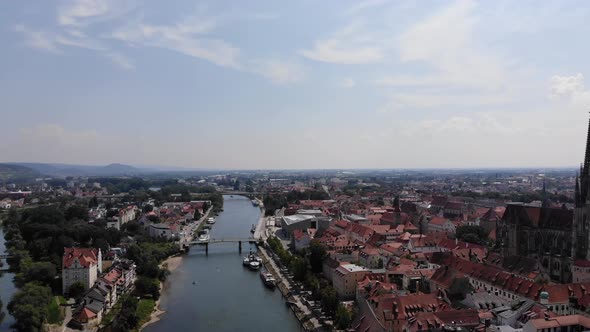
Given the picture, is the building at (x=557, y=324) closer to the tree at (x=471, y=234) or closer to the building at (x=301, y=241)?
the tree at (x=471, y=234)

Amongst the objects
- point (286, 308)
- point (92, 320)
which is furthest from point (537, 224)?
point (92, 320)

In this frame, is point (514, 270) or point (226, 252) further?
point (226, 252)

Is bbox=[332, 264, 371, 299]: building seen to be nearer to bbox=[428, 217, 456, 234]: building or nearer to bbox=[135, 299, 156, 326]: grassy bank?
bbox=[135, 299, 156, 326]: grassy bank

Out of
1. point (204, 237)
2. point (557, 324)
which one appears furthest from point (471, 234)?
point (204, 237)

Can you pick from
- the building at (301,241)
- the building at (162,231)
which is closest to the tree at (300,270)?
the building at (301,241)

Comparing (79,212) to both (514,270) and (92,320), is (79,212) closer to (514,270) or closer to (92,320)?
(92,320)

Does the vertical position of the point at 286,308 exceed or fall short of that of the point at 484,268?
it falls short
